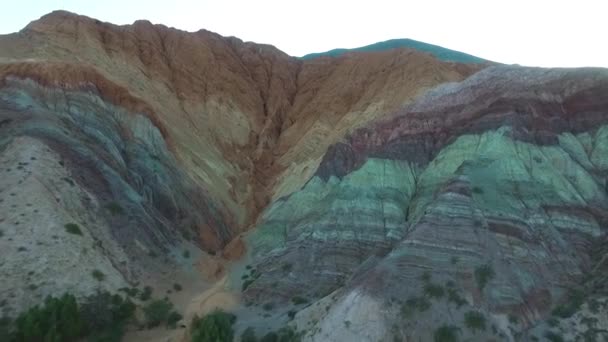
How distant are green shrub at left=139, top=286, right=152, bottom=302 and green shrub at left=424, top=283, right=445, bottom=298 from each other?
1632 centimetres

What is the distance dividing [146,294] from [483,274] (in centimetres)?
1902

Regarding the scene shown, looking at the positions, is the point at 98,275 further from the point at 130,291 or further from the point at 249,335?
the point at 249,335

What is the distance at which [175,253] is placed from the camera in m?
39.6

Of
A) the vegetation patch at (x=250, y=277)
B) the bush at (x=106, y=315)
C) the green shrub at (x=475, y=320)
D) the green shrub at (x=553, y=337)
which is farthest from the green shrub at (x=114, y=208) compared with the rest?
the green shrub at (x=553, y=337)

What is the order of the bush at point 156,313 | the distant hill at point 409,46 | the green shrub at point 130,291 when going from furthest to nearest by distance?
the distant hill at point 409,46 < the green shrub at point 130,291 < the bush at point 156,313

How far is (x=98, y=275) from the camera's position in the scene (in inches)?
1265

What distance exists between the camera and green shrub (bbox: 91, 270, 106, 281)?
105ft

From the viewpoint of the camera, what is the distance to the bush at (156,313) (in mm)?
31484

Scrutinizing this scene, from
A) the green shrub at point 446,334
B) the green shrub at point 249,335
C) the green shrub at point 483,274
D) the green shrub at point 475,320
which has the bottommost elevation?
the green shrub at point 249,335

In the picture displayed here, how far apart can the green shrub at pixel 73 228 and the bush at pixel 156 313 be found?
619 cm

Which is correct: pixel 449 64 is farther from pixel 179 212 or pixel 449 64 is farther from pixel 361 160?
pixel 179 212

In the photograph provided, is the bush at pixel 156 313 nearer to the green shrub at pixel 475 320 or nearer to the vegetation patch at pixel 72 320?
the vegetation patch at pixel 72 320

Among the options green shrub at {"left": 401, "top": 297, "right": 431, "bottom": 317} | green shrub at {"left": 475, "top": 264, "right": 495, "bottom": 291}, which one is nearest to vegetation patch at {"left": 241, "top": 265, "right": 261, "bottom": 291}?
green shrub at {"left": 401, "top": 297, "right": 431, "bottom": 317}

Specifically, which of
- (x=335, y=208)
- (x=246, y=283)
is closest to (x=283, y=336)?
(x=246, y=283)
